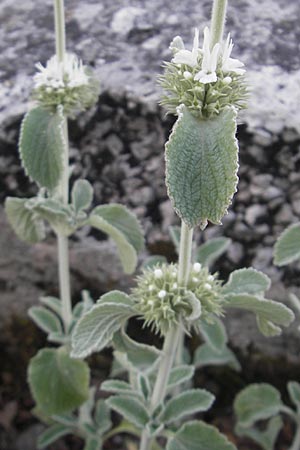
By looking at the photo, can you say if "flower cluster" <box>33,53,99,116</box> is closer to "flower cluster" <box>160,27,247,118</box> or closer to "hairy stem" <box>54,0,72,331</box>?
"hairy stem" <box>54,0,72,331</box>

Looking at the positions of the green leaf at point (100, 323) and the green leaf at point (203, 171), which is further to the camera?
the green leaf at point (100, 323)

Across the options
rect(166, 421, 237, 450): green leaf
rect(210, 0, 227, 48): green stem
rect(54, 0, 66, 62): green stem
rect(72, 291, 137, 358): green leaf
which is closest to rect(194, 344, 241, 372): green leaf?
rect(166, 421, 237, 450): green leaf

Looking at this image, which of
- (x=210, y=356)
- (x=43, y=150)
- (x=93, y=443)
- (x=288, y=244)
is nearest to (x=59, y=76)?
(x=43, y=150)

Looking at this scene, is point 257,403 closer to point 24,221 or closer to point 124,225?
point 124,225

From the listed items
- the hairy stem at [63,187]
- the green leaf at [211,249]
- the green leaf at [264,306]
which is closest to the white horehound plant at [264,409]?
the green leaf at [211,249]

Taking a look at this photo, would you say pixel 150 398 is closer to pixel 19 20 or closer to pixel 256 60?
pixel 256 60

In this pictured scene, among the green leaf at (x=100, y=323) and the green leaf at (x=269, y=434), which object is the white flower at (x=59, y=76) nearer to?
the green leaf at (x=100, y=323)

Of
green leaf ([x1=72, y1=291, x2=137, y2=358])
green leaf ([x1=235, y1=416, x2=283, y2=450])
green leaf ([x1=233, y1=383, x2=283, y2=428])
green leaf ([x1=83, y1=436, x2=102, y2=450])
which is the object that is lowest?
green leaf ([x1=235, y1=416, x2=283, y2=450])
